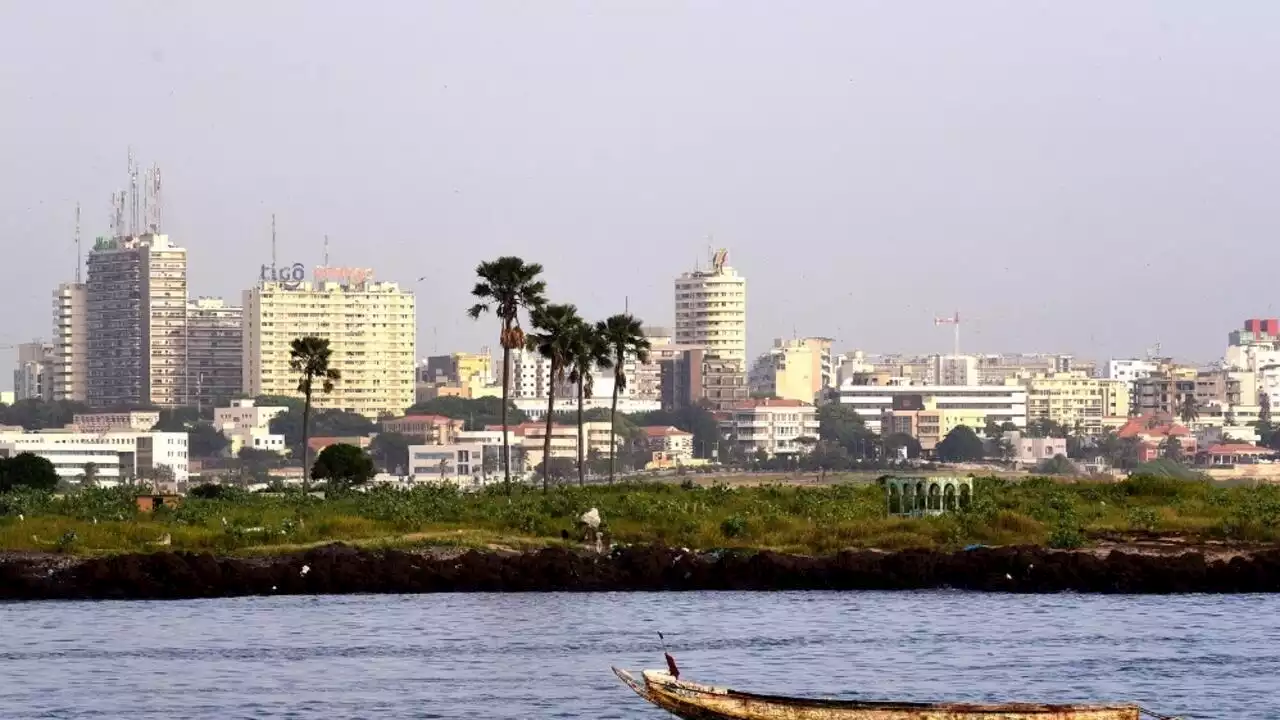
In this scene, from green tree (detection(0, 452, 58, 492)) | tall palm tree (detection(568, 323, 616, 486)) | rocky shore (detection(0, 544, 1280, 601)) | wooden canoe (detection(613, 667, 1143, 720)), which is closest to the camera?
wooden canoe (detection(613, 667, 1143, 720))

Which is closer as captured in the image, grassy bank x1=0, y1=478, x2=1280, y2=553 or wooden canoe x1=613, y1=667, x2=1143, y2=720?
wooden canoe x1=613, y1=667, x2=1143, y2=720

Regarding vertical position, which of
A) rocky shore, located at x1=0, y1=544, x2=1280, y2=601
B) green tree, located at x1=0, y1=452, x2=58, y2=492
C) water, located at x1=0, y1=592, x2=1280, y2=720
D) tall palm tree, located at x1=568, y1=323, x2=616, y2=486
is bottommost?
water, located at x1=0, y1=592, x2=1280, y2=720

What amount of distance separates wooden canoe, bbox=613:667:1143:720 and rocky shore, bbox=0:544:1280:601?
18.7 metres

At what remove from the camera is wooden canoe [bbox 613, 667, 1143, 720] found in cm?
2680

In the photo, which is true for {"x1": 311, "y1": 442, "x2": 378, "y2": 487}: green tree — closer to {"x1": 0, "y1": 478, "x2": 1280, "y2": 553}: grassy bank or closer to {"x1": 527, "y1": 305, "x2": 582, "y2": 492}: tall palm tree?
{"x1": 527, "y1": 305, "x2": 582, "y2": 492}: tall palm tree

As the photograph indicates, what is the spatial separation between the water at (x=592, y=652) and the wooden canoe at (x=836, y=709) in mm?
2099

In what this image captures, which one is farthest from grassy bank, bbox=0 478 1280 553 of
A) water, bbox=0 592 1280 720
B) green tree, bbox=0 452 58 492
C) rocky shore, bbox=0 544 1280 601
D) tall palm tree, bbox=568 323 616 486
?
tall palm tree, bbox=568 323 616 486

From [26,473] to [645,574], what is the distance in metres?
39.3

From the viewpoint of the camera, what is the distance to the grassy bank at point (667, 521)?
52.1 metres

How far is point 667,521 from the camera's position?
54969mm

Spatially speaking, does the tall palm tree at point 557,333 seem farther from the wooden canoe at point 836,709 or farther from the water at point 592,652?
the wooden canoe at point 836,709

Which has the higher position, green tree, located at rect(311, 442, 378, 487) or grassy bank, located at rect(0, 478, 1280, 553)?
green tree, located at rect(311, 442, 378, 487)

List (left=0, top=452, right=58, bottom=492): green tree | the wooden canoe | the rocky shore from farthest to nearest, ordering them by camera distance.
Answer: (left=0, top=452, right=58, bottom=492): green tree < the rocky shore < the wooden canoe

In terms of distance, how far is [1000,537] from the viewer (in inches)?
2039
